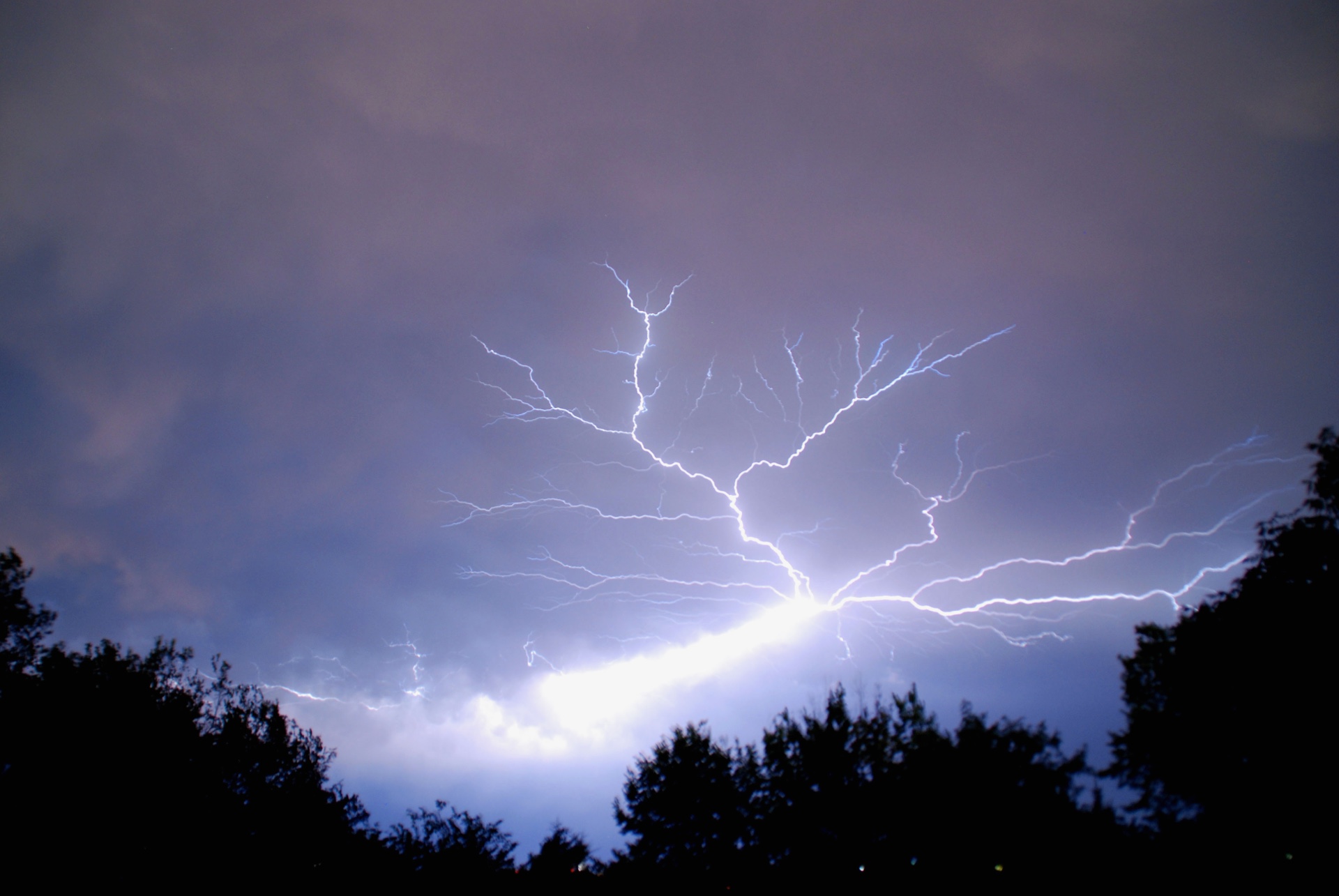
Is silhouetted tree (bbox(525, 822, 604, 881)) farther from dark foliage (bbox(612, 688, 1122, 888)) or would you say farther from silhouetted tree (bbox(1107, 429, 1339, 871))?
silhouetted tree (bbox(1107, 429, 1339, 871))

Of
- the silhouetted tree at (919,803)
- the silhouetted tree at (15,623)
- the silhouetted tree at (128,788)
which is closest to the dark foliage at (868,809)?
the silhouetted tree at (919,803)

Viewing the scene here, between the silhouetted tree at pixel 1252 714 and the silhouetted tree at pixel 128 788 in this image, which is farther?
the silhouetted tree at pixel 128 788

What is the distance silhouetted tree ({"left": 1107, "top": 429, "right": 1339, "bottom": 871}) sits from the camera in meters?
9.46

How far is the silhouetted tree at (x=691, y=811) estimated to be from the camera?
1503cm

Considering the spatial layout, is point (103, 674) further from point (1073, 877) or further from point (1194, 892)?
point (1194, 892)

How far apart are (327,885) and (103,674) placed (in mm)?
9749

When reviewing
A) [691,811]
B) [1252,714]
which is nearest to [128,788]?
[691,811]

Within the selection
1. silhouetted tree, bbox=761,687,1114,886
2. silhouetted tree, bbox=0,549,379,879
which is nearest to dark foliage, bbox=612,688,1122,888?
silhouetted tree, bbox=761,687,1114,886

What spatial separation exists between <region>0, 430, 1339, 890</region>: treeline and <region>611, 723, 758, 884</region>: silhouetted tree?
0.25 feet

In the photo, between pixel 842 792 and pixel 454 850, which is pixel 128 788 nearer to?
pixel 454 850

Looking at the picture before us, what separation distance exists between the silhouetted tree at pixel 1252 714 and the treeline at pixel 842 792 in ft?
0.12

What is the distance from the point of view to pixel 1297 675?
32.1 ft

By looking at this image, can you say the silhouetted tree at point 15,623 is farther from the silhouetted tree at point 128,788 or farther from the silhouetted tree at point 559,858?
the silhouetted tree at point 559,858

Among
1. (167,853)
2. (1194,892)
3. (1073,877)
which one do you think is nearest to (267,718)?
(167,853)
